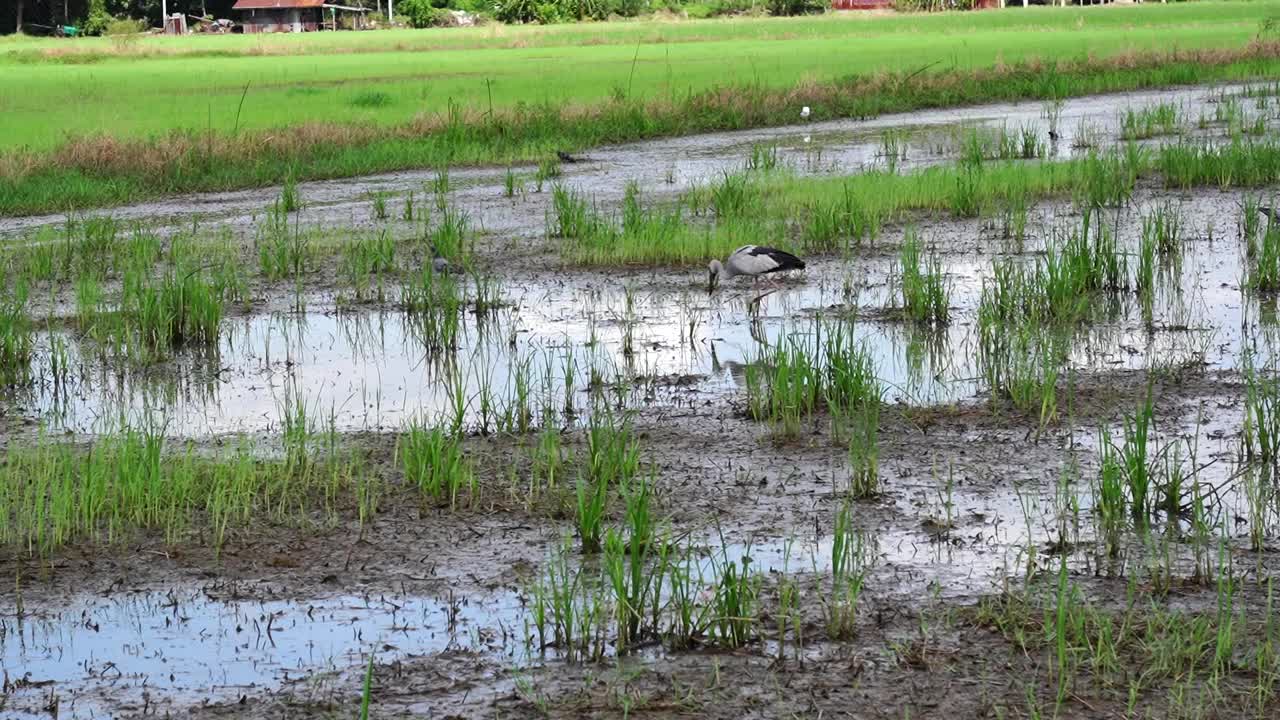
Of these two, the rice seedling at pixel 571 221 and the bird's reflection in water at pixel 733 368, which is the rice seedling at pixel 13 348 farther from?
the rice seedling at pixel 571 221

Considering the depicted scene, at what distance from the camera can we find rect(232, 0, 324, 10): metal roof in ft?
281

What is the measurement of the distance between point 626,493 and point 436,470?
105 centimetres

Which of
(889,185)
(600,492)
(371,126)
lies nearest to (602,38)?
(371,126)

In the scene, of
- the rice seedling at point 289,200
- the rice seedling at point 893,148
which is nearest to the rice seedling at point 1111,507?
the rice seedling at point 893,148

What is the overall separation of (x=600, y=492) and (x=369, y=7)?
89.6 m

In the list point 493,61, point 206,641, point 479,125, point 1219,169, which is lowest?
point 206,641

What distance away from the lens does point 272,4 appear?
281 ft

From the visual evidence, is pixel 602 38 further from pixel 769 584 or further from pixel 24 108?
pixel 769 584

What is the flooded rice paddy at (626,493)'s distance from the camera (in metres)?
4.56

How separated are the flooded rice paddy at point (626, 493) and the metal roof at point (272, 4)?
77.7 metres

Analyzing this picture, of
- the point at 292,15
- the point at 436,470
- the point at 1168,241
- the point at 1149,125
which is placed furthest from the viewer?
the point at 292,15

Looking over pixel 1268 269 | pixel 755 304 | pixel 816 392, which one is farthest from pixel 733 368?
pixel 1268 269

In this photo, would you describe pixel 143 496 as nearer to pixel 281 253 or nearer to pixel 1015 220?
pixel 281 253

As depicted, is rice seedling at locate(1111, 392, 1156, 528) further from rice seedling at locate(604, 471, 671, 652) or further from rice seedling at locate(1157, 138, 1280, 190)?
rice seedling at locate(1157, 138, 1280, 190)
